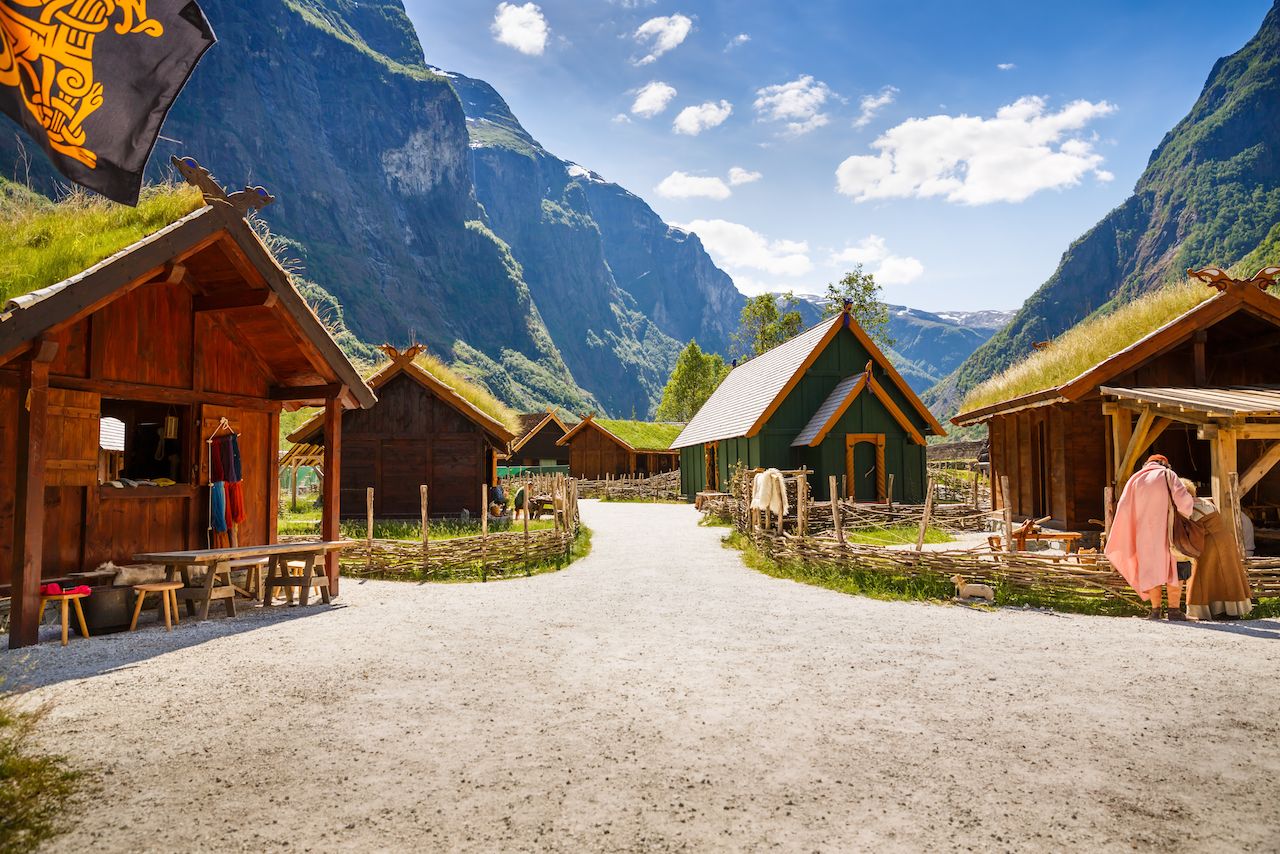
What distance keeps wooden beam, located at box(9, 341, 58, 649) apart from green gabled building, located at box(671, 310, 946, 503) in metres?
19.3

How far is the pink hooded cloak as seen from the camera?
365 inches

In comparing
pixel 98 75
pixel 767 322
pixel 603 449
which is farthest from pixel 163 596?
pixel 767 322

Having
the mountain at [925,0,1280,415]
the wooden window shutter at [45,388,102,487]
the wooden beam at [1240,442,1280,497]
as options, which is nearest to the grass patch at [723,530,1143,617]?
the wooden beam at [1240,442,1280,497]

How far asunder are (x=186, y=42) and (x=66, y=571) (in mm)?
7278

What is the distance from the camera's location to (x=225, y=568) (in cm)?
1007

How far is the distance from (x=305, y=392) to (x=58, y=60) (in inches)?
313

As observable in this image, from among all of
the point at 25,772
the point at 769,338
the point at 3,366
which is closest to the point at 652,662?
the point at 25,772

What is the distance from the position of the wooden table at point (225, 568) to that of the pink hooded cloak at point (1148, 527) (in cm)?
1079

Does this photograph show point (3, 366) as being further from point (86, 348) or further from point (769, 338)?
point (769, 338)

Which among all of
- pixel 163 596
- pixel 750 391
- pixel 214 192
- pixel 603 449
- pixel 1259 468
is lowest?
pixel 163 596

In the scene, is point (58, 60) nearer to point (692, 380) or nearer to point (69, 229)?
point (69, 229)

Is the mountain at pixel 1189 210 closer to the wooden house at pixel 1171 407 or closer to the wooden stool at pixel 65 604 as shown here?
the wooden house at pixel 1171 407

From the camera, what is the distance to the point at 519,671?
7.09m

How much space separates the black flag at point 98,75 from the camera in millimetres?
4430
